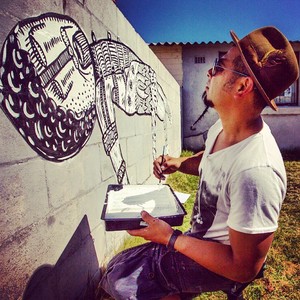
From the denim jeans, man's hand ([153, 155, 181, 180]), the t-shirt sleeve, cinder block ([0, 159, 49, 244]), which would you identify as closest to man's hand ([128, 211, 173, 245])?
the denim jeans

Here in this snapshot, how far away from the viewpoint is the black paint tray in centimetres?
138

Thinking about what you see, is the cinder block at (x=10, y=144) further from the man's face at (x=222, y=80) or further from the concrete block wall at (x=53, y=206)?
the man's face at (x=222, y=80)

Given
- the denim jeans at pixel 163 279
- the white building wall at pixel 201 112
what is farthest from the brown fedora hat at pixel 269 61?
the white building wall at pixel 201 112

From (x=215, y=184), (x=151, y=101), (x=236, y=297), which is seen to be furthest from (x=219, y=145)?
(x=151, y=101)

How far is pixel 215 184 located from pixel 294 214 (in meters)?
3.47

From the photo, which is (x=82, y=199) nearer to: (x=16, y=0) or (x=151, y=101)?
(x=16, y=0)

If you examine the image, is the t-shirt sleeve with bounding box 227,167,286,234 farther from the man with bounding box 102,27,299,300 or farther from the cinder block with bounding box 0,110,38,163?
the cinder block with bounding box 0,110,38,163

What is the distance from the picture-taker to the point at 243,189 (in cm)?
121

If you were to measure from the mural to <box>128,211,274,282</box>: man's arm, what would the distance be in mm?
719

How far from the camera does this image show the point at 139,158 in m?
3.58

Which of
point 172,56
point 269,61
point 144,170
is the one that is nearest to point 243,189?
point 269,61

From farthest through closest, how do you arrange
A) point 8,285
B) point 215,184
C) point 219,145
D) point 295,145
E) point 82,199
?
point 295,145, point 82,199, point 219,145, point 215,184, point 8,285

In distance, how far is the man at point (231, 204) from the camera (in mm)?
1203

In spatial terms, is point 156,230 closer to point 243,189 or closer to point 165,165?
point 243,189
